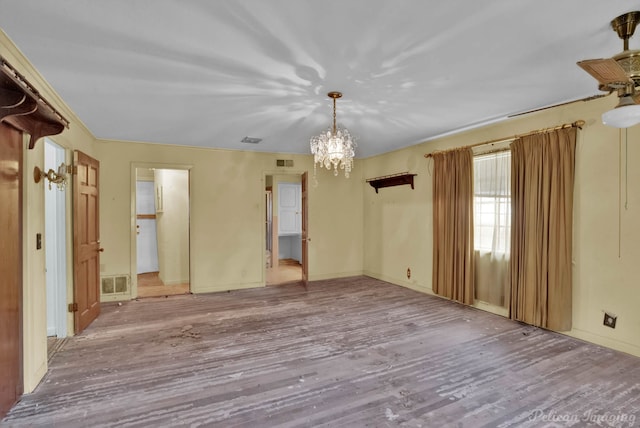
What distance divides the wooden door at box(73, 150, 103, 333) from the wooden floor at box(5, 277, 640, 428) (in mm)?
244

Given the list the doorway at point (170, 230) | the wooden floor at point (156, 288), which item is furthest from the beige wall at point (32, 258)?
the doorway at point (170, 230)

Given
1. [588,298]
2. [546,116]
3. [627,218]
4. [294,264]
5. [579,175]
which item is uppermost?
[546,116]

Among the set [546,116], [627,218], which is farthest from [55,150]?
[627,218]

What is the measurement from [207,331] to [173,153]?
3.03m

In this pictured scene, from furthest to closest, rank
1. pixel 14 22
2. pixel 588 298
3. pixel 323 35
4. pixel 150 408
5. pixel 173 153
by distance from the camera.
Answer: pixel 173 153 < pixel 588 298 < pixel 150 408 < pixel 323 35 < pixel 14 22

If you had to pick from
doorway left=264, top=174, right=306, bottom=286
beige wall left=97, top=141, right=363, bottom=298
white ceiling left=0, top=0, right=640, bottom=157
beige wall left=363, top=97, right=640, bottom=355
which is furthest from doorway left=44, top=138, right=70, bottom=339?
beige wall left=363, top=97, right=640, bottom=355

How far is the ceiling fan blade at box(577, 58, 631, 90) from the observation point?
5.03 ft

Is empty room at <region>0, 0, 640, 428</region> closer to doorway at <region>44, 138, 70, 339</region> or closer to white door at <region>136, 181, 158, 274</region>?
doorway at <region>44, 138, 70, 339</region>

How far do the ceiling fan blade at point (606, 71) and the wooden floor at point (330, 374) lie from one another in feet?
6.75

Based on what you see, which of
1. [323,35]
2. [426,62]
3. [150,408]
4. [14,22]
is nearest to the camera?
[14,22]

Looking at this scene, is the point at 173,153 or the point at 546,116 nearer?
the point at 546,116

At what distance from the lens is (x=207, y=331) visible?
11.8 ft

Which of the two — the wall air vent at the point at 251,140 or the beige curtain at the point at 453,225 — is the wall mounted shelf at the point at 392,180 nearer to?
the beige curtain at the point at 453,225

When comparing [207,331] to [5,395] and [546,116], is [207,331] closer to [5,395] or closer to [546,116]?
[5,395]
